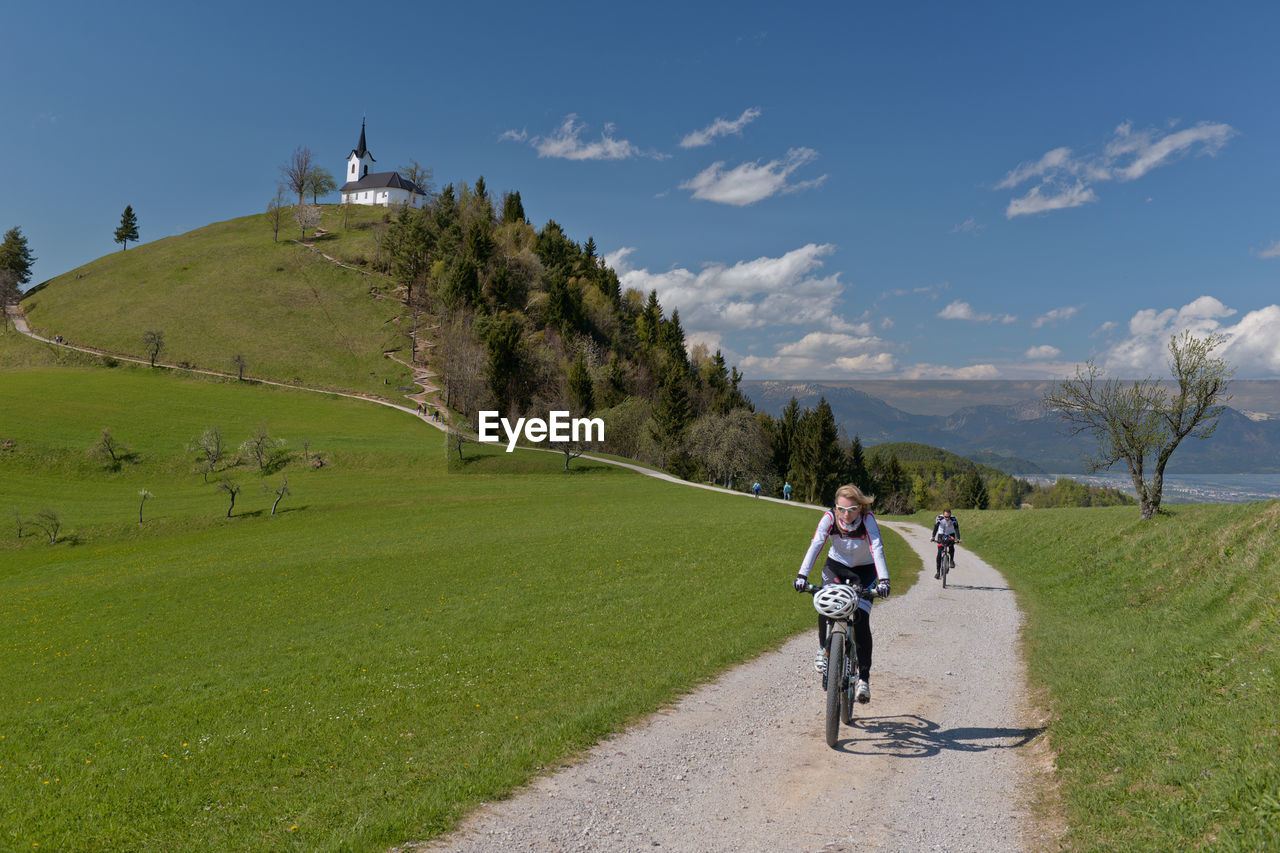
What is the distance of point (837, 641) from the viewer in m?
9.09

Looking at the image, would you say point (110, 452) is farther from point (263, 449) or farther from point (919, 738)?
point (919, 738)

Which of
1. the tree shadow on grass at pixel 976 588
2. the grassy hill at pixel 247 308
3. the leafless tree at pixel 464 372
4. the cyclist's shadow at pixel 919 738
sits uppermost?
the grassy hill at pixel 247 308

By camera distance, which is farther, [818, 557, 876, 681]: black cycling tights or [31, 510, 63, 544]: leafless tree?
[31, 510, 63, 544]: leafless tree

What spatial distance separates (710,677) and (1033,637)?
8919mm

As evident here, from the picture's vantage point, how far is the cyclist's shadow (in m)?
9.21

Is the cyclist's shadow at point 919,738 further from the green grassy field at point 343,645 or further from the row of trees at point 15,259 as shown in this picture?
the row of trees at point 15,259

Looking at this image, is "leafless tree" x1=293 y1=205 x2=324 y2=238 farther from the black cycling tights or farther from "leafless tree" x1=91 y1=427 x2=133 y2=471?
the black cycling tights

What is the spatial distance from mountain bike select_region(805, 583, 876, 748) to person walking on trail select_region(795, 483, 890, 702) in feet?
0.50

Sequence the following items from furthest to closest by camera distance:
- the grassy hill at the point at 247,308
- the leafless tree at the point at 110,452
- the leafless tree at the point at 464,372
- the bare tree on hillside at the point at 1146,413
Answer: the grassy hill at the point at 247,308
the leafless tree at the point at 464,372
the leafless tree at the point at 110,452
the bare tree on hillside at the point at 1146,413

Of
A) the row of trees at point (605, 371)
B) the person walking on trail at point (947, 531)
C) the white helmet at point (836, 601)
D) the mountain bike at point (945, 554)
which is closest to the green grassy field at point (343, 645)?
the mountain bike at point (945, 554)

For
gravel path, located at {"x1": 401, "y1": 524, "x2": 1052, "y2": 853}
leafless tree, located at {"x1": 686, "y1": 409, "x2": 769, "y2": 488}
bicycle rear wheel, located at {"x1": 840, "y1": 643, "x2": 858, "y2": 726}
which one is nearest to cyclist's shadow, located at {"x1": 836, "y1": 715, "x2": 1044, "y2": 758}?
gravel path, located at {"x1": 401, "y1": 524, "x2": 1052, "y2": 853}

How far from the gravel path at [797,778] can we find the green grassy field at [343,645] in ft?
2.40

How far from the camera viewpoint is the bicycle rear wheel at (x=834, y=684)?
9000mm

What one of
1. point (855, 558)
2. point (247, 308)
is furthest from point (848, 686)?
point (247, 308)
